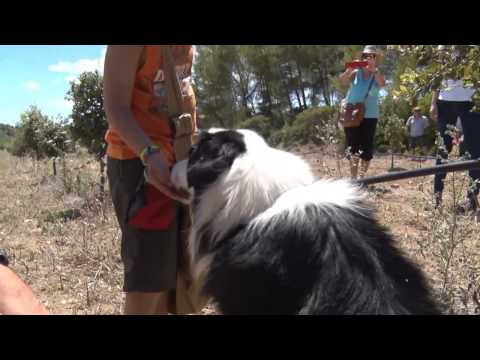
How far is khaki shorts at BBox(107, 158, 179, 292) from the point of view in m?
2.16

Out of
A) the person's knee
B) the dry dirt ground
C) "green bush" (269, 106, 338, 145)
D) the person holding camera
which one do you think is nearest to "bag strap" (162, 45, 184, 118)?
the person's knee

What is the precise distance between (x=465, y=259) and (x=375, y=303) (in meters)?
2.20

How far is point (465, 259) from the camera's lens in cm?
338

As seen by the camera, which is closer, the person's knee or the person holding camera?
the person's knee

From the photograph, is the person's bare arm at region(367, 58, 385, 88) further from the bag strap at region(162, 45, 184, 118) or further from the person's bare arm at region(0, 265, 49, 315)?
the person's bare arm at region(0, 265, 49, 315)

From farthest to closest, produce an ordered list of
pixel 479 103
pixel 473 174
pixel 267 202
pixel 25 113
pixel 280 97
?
1. pixel 280 97
2. pixel 25 113
3. pixel 473 174
4. pixel 479 103
5. pixel 267 202

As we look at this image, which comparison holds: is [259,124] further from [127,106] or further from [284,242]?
[284,242]

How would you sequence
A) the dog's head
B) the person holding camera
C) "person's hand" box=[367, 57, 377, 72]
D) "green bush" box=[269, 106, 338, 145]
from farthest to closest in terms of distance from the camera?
"green bush" box=[269, 106, 338, 145] → the person holding camera → "person's hand" box=[367, 57, 377, 72] → the dog's head

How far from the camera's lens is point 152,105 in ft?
7.27

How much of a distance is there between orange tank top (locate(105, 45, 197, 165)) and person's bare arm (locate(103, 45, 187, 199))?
0.07 meters

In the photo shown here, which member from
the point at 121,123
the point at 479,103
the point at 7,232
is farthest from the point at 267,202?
the point at 7,232

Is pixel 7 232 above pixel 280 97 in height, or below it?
below
